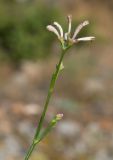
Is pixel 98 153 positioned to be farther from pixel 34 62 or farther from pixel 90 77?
pixel 34 62

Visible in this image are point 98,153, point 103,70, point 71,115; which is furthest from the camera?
point 103,70

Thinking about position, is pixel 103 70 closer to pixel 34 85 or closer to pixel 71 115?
pixel 34 85

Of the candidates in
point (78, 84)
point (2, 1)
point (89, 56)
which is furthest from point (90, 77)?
point (2, 1)

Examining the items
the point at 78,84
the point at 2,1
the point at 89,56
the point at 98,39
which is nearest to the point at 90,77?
the point at 78,84

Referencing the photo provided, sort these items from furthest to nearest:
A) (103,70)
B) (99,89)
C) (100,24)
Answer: (100,24)
(103,70)
(99,89)

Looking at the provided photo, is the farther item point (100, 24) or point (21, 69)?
point (100, 24)

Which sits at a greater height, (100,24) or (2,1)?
(2,1)
